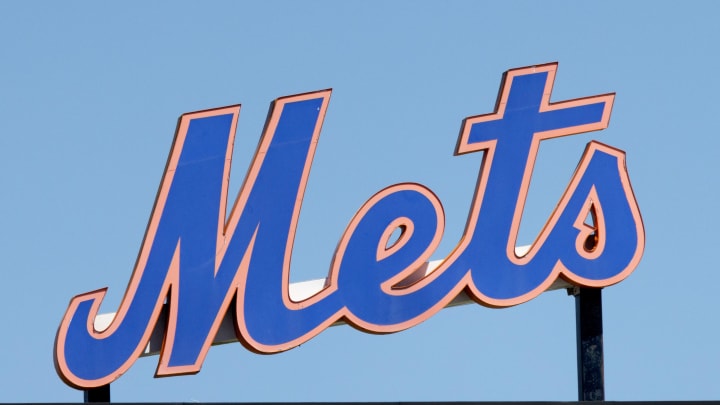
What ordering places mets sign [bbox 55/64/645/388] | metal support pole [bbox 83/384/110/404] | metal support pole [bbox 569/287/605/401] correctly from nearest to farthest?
metal support pole [bbox 83/384/110/404] → mets sign [bbox 55/64/645/388] → metal support pole [bbox 569/287/605/401]

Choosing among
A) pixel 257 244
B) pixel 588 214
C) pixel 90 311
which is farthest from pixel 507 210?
pixel 90 311

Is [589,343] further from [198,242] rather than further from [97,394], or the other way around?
[97,394]

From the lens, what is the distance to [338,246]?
33.3 m

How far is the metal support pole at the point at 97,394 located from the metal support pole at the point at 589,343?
6.66 metres

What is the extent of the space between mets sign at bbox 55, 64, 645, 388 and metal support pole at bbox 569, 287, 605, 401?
32 centimetres

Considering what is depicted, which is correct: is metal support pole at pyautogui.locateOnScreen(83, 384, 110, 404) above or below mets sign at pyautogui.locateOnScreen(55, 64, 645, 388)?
below

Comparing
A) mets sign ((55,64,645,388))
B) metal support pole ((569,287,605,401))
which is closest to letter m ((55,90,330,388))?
mets sign ((55,64,645,388))

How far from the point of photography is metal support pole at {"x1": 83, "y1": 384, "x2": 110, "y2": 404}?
103ft

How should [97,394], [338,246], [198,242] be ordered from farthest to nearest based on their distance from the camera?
[338,246]
[198,242]
[97,394]

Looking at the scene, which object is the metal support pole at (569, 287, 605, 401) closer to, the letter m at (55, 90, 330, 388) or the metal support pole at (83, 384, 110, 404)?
the letter m at (55, 90, 330, 388)

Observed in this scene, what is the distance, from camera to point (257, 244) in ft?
108

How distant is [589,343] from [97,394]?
23.1 ft

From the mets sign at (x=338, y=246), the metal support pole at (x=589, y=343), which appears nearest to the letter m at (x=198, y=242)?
the mets sign at (x=338, y=246)

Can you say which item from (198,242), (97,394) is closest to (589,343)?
(198,242)
